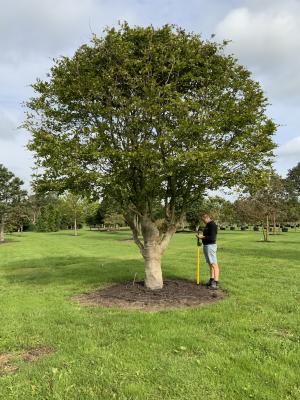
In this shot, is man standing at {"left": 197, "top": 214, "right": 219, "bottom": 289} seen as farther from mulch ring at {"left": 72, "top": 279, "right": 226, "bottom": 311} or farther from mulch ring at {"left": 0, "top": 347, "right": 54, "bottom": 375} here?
mulch ring at {"left": 0, "top": 347, "right": 54, "bottom": 375}

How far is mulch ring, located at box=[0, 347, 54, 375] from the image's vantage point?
17.4ft

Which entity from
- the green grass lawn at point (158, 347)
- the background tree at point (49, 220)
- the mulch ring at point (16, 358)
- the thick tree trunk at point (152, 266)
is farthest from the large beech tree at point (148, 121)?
the background tree at point (49, 220)

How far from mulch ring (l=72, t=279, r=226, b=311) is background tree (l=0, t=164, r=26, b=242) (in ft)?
110

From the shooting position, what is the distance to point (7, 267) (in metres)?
17.4

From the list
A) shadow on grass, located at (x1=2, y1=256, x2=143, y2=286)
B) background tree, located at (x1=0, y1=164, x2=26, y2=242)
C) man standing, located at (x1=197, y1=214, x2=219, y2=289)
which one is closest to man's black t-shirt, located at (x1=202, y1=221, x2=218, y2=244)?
man standing, located at (x1=197, y1=214, x2=219, y2=289)

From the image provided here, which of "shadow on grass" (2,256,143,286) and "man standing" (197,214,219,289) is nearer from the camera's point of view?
"man standing" (197,214,219,289)

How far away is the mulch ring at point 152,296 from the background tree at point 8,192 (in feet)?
110

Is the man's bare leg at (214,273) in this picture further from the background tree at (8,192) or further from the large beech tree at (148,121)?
the background tree at (8,192)

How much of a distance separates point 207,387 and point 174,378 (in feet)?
1.32

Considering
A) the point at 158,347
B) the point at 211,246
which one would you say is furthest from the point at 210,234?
the point at 158,347

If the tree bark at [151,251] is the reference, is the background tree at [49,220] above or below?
above

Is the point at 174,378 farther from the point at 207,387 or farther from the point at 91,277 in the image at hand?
the point at 91,277

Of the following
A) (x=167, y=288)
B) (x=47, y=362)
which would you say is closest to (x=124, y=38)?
(x=167, y=288)

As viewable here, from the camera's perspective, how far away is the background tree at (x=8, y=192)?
41.5m
